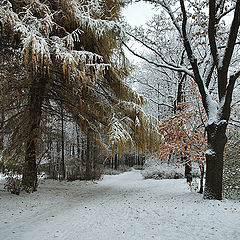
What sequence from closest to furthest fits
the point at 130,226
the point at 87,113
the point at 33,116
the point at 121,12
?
the point at 130,226 < the point at 33,116 < the point at 87,113 < the point at 121,12

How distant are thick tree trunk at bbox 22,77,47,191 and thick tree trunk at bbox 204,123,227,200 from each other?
500cm

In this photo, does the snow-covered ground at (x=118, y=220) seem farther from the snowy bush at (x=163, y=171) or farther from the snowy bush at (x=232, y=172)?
the snowy bush at (x=163, y=171)

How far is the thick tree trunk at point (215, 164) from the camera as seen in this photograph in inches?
190

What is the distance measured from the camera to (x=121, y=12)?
8156mm

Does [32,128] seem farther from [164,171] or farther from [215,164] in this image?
[164,171]

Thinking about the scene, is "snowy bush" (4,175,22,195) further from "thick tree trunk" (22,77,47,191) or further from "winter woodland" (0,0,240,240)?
"thick tree trunk" (22,77,47,191)

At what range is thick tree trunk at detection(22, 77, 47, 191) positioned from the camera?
6.17 metres

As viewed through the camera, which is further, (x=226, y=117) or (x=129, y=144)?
(x=129, y=144)

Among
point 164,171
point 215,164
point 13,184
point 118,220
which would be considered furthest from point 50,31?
point 164,171

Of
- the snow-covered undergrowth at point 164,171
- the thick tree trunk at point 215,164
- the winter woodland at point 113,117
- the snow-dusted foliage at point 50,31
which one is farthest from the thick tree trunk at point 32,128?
the snow-covered undergrowth at point 164,171

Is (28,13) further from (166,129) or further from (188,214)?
(188,214)

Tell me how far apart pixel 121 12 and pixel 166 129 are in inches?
208

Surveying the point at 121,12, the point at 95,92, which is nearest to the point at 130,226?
the point at 95,92

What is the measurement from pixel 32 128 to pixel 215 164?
5524mm
